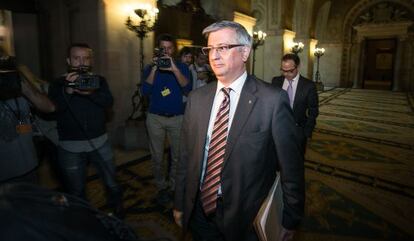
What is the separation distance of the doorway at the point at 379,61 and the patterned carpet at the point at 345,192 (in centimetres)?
2073

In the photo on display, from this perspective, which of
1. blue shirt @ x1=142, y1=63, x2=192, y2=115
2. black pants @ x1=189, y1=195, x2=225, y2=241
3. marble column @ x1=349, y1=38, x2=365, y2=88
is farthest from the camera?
marble column @ x1=349, y1=38, x2=365, y2=88

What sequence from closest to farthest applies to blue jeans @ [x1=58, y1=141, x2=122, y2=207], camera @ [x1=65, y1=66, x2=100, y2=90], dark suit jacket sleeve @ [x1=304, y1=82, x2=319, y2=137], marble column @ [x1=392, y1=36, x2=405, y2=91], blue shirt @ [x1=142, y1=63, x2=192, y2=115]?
1. camera @ [x1=65, y1=66, x2=100, y2=90]
2. blue jeans @ [x1=58, y1=141, x2=122, y2=207]
3. blue shirt @ [x1=142, y1=63, x2=192, y2=115]
4. dark suit jacket sleeve @ [x1=304, y1=82, x2=319, y2=137]
5. marble column @ [x1=392, y1=36, x2=405, y2=91]

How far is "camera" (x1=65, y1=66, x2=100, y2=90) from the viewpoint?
257 cm

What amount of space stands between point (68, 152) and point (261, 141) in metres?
1.88

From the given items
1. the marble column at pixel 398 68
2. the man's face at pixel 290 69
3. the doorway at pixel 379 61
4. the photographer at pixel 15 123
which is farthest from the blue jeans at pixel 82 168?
the doorway at pixel 379 61

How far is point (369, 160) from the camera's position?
5.59 metres

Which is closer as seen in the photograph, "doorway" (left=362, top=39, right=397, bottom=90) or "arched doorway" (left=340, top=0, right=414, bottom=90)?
"arched doorway" (left=340, top=0, right=414, bottom=90)

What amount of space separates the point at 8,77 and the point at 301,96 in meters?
3.29

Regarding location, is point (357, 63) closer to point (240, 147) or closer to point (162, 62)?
point (162, 62)

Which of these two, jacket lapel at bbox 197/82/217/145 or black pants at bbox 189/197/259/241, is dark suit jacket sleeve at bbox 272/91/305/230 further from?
jacket lapel at bbox 197/82/217/145

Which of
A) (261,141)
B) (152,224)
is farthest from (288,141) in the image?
(152,224)

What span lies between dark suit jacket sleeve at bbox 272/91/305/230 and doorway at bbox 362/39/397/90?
87.5ft

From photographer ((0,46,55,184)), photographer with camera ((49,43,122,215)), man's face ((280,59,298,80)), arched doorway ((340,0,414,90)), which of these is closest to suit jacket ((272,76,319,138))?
man's face ((280,59,298,80))

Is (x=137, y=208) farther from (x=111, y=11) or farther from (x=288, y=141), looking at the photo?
(x=111, y=11)
